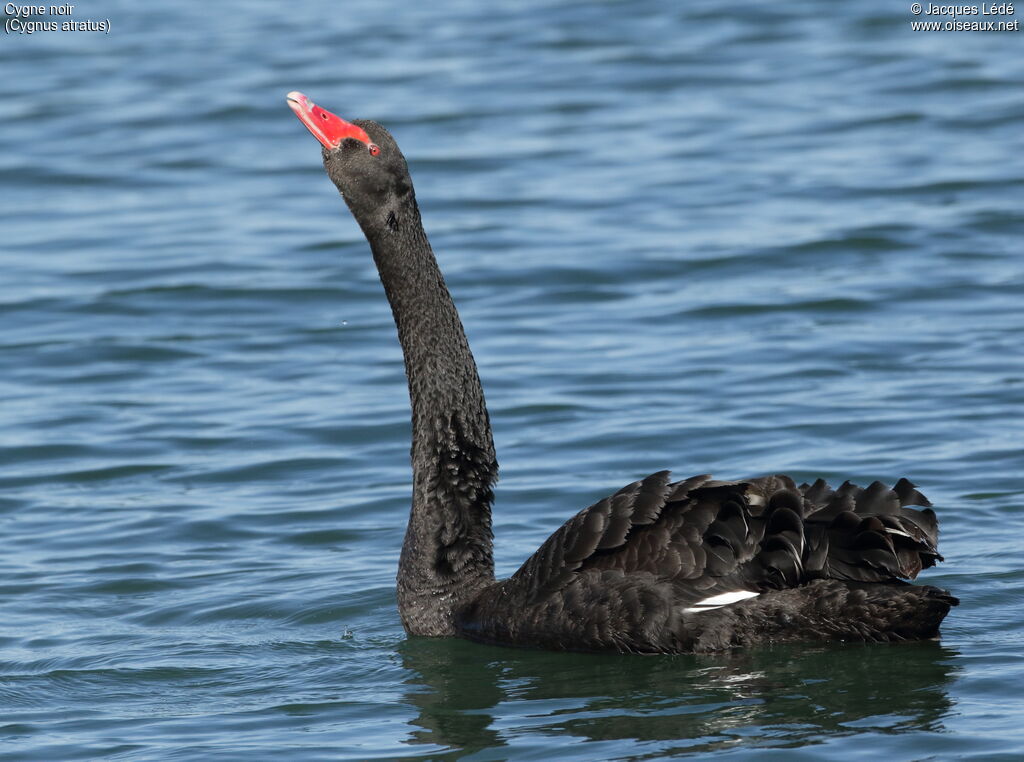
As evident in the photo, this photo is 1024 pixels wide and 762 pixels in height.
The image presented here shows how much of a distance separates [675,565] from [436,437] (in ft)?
5.27

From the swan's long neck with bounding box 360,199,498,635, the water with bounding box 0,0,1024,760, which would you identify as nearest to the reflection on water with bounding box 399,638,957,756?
the water with bounding box 0,0,1024,760

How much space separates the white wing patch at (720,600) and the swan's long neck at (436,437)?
4.44 feet

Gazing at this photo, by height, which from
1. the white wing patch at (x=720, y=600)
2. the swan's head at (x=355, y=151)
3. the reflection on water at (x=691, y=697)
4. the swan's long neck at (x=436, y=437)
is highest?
the swan's head at (x=355, y=151)

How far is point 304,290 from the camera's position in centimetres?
1473

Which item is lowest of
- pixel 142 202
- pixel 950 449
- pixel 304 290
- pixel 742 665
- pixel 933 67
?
pixel 742 665

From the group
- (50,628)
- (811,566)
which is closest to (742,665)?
(811,566)

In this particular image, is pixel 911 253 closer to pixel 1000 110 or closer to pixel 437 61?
pixel 1000 110

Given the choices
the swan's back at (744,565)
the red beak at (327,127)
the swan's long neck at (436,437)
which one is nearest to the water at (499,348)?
the swan's back at (744,565)

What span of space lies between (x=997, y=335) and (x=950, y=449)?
2.47 metres

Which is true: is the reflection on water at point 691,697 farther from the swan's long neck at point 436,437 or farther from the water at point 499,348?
the swan's long neck at point 436,437

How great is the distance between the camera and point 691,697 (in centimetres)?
679

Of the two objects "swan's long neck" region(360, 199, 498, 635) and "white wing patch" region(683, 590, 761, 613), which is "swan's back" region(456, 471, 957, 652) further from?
"swan's long neck" region(360, 199, 498, 635)

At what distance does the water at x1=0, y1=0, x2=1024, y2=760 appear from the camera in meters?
7.01

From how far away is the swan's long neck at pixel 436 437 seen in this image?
805cm
